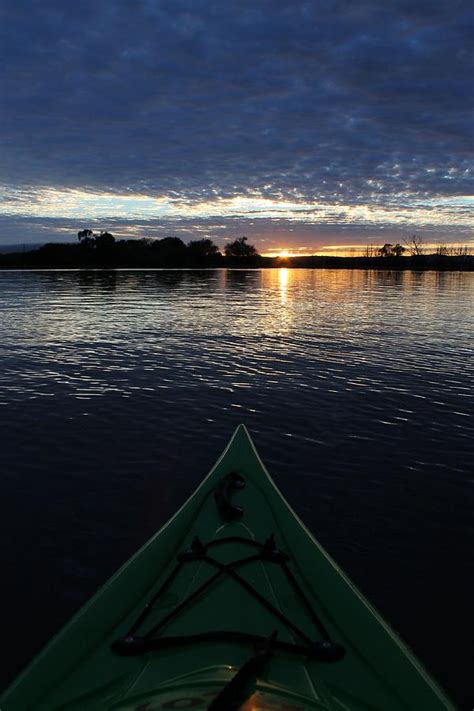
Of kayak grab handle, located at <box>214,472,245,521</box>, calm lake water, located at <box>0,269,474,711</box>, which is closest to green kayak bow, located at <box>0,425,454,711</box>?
kayak grab handle, located at <box>214,472,245,521</box>

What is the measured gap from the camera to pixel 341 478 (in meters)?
10.7

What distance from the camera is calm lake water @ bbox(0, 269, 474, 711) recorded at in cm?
722

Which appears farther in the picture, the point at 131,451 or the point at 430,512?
the point at 131,451

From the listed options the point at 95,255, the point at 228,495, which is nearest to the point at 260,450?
the point at 228,495

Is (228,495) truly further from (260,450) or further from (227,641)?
(260,450)

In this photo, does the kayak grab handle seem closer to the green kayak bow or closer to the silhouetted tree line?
the green kayak bow

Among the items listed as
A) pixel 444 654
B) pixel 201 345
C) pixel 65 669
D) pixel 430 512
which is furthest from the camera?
Answer: pixel 201 345

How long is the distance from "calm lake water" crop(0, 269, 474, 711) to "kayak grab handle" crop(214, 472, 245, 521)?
205 cm

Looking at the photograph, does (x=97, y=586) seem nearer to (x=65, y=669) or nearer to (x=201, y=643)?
(x=65, y=669)

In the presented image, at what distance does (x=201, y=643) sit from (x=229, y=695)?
42.8 inches

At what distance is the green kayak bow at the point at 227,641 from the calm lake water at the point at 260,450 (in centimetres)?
180

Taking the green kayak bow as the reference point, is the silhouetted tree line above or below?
above

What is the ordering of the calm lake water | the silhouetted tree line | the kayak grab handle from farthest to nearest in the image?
the silhouetted tree line
the calm lake water
the kayak grab handle

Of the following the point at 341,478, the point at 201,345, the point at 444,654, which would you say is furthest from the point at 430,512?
the point at 201,345
